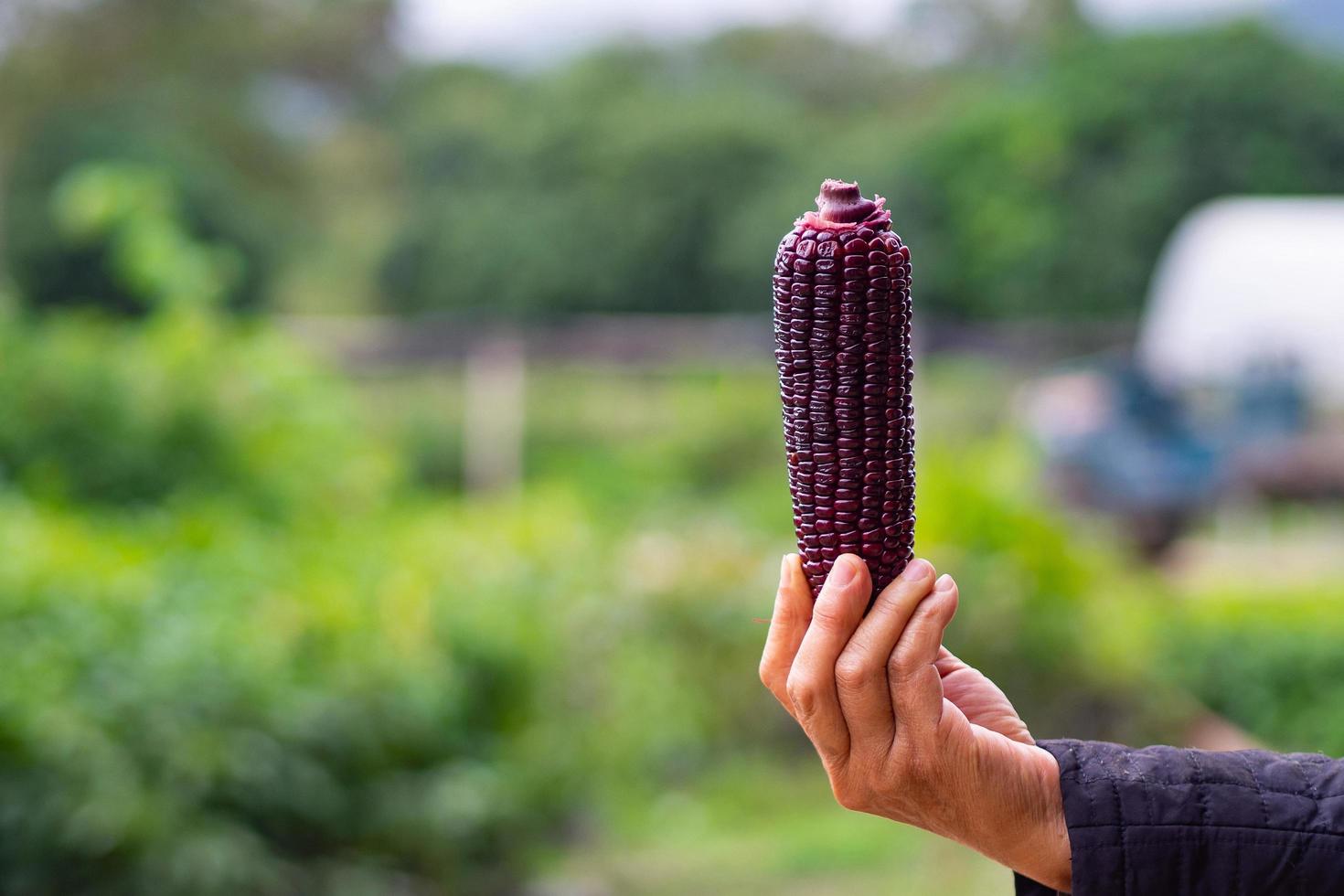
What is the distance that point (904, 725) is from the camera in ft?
3.92

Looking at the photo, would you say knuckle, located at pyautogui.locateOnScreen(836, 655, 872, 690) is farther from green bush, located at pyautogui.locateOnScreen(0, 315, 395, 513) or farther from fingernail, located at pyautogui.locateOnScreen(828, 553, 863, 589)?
green bush, located at pyautogui.locateOnScreen(0, 315, 395, 513)

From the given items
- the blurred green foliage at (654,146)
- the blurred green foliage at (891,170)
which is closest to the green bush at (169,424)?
the blurred green foliage at (654,146)

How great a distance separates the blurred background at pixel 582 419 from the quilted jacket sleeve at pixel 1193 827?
276 cm

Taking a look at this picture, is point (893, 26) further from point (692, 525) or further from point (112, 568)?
point (112, 568)

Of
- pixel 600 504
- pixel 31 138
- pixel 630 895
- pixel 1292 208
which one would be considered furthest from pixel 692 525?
pixel 31 138

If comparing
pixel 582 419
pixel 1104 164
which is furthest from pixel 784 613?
pixel 1104 164

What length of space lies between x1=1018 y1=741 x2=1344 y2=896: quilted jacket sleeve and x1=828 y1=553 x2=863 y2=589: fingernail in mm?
278

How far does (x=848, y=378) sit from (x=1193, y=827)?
0.50 meters

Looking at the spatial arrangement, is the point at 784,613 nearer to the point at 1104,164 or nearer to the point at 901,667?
the point at 901,667

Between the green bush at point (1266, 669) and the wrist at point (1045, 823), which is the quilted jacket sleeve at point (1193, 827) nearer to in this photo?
the wrist at point (1045, 823)

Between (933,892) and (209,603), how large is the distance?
2495mm

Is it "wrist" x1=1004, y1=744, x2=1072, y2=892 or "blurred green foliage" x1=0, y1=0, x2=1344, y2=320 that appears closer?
"wrist" x1=1004, y1=744, x2=1072, y2=892

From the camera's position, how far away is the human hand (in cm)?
117

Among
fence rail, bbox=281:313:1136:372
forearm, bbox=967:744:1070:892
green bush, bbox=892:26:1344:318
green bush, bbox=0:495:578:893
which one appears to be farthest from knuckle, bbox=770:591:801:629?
green bush, bbox=892:26:1344:318
